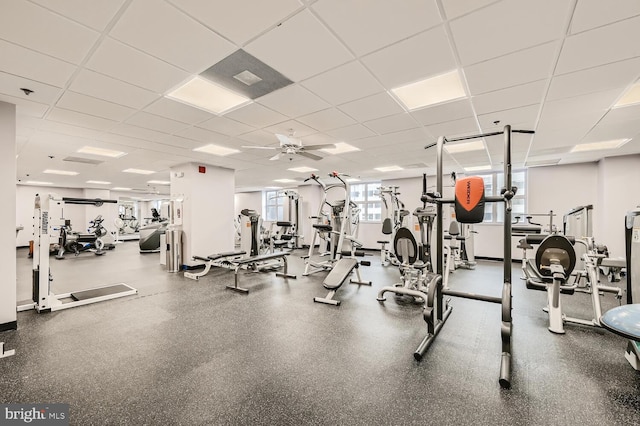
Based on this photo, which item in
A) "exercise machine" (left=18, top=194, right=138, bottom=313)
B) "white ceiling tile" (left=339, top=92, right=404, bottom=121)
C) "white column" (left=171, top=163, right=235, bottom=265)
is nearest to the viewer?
"white ceiling tile" (left=339, top=92, right=404, bottom=121)

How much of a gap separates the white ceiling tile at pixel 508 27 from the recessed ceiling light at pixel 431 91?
0.49 metres

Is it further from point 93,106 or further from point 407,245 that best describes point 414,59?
point 93,106

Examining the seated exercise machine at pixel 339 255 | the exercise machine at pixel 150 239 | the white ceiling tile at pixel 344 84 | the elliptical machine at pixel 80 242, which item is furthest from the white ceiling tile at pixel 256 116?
the elliptical machine at pixel 80 242

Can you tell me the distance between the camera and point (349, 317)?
135 inches

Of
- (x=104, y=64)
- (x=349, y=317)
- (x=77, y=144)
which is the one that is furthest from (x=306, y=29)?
(x=77, y=144)

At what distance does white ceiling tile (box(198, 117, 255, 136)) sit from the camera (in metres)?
3.93

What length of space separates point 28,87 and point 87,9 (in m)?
1.83

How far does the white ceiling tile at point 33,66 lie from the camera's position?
2248 mm

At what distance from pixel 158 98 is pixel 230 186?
14.6 ft

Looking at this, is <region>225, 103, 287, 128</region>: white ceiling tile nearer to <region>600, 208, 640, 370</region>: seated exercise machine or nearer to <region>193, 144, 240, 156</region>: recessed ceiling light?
<region>193, 144, 240, 156</region>: recessed ceiling light

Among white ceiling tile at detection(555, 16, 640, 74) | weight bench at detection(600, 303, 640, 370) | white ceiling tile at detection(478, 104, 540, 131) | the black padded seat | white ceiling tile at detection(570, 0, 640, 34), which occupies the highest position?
white ceiling tile at detection(570, 0, 640, 34)

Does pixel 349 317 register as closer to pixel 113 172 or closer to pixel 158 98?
pixel 158 98

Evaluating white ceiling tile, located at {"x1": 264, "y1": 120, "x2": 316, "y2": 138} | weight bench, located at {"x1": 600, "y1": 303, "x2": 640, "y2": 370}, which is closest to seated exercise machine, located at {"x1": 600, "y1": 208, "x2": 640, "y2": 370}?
weight bench, located at {"x1": 600, "y1": 303, "x2": 640, "y2": 370}

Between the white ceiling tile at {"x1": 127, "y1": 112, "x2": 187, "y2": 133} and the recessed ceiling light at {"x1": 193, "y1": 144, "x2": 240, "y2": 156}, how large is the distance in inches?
40.7
